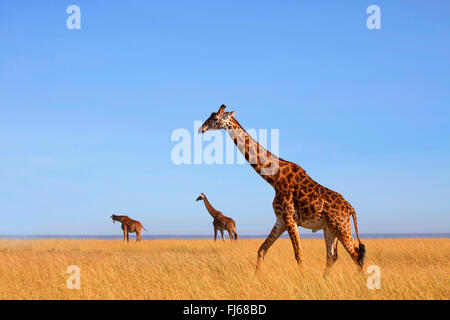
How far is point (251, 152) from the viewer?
35.7 ft

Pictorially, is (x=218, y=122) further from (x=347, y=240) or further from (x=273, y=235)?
(x=347, y=240)

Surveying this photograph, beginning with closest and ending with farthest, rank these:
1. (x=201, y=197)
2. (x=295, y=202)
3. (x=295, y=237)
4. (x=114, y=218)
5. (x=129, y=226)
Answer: (x=295, y=237) → (x=295, y=202) → (x=201, y=197) → (x=129, y=226) → (x=114, y=218)

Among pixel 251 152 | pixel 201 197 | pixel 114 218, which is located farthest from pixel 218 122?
pixel 114 218

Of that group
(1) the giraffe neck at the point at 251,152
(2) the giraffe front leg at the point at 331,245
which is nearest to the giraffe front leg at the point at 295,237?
(2) the giraffe front leg at the point at 331,245

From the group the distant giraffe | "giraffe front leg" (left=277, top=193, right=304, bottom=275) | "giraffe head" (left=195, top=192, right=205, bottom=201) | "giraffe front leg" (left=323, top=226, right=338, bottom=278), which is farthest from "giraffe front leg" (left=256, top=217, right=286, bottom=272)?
the distant giraffe

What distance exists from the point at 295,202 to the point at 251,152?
5.28 ft

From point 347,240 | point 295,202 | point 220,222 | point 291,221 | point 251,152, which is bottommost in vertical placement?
point 220,222

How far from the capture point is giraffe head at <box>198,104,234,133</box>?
426 inches

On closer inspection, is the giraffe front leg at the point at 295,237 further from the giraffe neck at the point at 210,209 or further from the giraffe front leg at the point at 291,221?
the giraffe neck at the point at 210,209

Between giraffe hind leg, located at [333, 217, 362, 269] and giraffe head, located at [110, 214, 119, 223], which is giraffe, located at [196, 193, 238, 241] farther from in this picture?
giraffe hind leg, located at [333, 217, 362, 269]

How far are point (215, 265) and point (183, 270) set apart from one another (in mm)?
1216

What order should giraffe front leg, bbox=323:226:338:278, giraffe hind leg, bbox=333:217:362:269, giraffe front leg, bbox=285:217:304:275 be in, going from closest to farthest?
giraffe front leg, bbox=285:217:304:275 → giraffe hind leg, bbox=333:217:362:269 → giraffe front leg, bbox=323:226:338:278

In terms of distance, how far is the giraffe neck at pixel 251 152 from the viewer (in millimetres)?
10789

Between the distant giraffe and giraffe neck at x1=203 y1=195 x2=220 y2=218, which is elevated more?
giraffe neck at x1=203 y1=195 x2=220 y2=218
